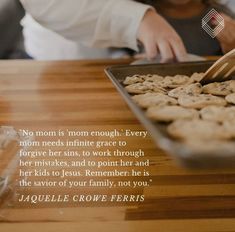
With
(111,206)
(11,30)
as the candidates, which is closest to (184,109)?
(111,206)

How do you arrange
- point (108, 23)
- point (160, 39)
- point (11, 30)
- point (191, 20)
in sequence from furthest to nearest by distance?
point (11, 30) → point (191, 20) → point (108, 23) → point (160, 39)

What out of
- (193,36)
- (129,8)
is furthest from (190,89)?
(193,36)

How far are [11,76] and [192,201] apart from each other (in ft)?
1.56

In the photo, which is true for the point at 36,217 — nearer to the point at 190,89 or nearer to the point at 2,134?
the point at 2,134

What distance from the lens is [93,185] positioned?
0.47 metres

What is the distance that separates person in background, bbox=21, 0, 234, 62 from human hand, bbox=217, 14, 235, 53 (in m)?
0.04

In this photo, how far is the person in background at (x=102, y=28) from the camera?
0.80 m

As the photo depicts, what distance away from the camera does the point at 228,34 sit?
1006mm

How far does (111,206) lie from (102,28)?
1.90 feet

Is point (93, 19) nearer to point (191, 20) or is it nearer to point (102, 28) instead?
point (102, 28)

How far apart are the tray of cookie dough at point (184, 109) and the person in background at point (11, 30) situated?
0.64 meters

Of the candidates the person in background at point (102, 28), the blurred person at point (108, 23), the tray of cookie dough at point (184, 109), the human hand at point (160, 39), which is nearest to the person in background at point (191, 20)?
the person in background at point (102, 28)

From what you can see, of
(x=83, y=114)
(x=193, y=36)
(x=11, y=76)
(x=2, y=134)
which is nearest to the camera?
(x=2, y=134)

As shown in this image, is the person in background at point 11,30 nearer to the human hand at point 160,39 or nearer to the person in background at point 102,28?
the person in background at point 102,28
